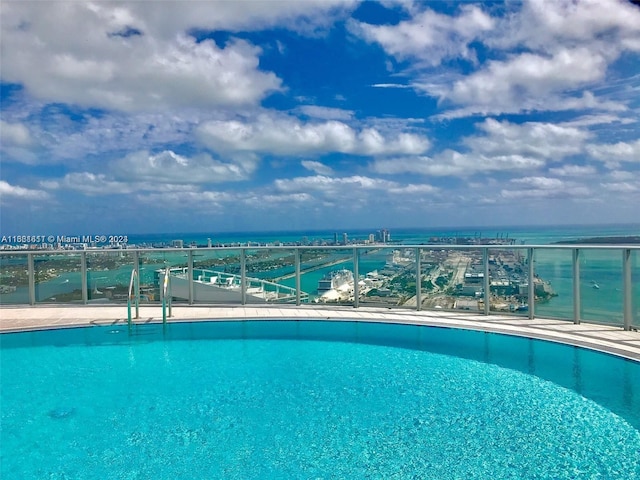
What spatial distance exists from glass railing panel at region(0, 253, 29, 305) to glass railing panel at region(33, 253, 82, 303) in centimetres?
16

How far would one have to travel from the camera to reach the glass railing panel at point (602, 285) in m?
5.79

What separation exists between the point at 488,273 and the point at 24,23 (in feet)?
30.0

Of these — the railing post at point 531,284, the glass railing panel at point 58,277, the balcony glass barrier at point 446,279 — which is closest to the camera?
the railing post at point 531,284

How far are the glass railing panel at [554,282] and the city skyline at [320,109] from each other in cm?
283

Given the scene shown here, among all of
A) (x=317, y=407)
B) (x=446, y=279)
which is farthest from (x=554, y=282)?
(x=317, y=407)

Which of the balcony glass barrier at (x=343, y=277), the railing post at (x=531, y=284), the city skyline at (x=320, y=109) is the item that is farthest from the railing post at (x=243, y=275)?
the city skyline at (x=320, y=109)

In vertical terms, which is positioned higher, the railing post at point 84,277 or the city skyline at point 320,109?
the city skyline at point 320,109

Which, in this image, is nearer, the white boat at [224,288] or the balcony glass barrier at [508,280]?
the balcony glass barrier at [508,280]

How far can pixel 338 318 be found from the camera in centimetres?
702

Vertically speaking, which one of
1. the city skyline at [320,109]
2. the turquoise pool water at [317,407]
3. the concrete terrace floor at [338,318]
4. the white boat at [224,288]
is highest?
the city skyline at [320,109]

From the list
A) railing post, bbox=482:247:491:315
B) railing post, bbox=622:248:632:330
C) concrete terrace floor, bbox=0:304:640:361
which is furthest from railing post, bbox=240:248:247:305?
railing post, bbox=622:248:632:330

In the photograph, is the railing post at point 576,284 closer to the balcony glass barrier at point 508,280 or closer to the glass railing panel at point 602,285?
the glass railing panel at point 602,285

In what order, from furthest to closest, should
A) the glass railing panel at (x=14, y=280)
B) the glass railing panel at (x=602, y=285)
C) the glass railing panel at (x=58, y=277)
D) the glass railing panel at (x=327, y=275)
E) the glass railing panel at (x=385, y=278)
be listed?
the glass railing panel at (x=58, y=277) → the glass railing panel at (x=14, y=280) → the glass railing panel at (x=327, y=275) → the glass railing panel at (x=385, y=278) → the glass railing panel at (x=602, y=285)

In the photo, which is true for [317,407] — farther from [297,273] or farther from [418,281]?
[297,273]
